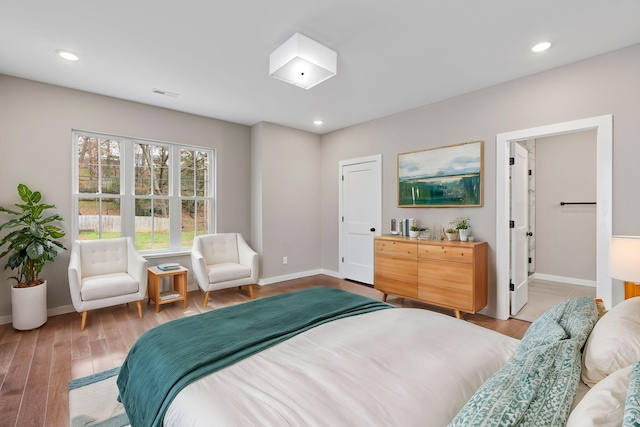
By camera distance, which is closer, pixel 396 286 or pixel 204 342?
pixel 204 342

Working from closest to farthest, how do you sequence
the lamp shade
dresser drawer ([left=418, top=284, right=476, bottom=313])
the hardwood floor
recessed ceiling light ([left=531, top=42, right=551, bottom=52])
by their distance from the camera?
the hardwood floor, the lamp shade, recessed ceiling light ([left=531, top=42, right=551, bottom=52]), dresser drawer ([left=418, top=284, right=476, bottom=313])

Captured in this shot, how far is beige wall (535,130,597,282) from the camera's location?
476 centimetres

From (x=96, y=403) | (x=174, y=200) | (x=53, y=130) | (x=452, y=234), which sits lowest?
(x=96, y=403)

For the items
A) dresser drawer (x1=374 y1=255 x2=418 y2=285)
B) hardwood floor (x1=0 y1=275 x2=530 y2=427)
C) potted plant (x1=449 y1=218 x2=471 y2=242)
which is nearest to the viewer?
hardwood floor (x1=0 y1=275 x2=530 y2=427)

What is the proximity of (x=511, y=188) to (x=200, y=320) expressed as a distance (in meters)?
3.51

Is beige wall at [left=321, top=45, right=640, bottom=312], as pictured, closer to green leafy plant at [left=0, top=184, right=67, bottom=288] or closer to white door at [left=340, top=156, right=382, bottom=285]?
white door at [left=340, top=156, right=382, bottom=285]

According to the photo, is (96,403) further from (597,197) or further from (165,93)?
(597,197)

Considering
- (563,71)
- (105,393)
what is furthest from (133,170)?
(563,71)

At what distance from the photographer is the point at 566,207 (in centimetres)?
499

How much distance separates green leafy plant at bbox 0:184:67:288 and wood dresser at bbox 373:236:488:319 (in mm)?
3823

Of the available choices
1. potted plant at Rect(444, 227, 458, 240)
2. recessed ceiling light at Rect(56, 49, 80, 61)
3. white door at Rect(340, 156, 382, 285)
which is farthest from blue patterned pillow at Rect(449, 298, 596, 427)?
recessed ceiling light at Rect(56, 49, 80, 61)

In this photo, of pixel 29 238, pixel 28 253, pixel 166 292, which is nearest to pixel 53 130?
pixel 29 238

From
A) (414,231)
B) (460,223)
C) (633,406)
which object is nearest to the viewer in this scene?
(633,406)

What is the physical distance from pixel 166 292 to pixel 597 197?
496 centimetres
